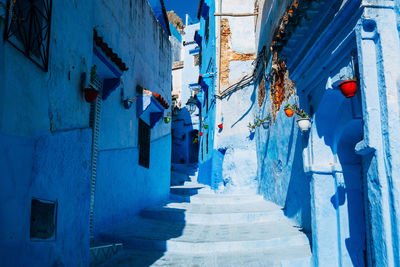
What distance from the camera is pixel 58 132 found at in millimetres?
3713

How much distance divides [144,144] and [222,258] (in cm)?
417

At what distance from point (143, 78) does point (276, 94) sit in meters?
3.67

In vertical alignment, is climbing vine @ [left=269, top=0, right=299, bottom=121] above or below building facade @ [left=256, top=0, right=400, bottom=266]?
above

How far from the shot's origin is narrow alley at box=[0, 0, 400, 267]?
325 cm

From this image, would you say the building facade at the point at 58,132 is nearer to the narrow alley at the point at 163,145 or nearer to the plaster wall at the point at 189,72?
the narrow alley at the point at 163,145

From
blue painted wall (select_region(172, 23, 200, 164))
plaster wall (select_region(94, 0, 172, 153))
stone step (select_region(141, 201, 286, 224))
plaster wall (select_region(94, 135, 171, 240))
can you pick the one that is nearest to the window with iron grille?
plaster wall (select_region(94, 0, 172, 153))

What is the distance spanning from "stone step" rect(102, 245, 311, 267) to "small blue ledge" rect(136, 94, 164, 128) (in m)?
3.50

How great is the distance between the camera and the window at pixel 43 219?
3.38m

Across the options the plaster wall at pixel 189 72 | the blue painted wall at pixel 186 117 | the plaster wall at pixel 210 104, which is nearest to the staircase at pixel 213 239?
the plaster wall at pixel 210 104

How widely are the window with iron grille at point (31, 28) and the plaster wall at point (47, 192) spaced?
2.64 ft

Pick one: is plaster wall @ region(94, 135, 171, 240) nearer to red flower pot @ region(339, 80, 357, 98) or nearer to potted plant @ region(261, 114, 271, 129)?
potted plant @ region(261, 114, 271, 129)

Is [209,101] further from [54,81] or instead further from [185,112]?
[54,81]

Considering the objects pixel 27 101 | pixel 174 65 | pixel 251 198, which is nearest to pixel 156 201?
pixel 251 198

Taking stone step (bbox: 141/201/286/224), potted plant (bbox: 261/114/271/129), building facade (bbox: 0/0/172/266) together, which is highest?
potted plant (bbox: 261/114/271/129)
